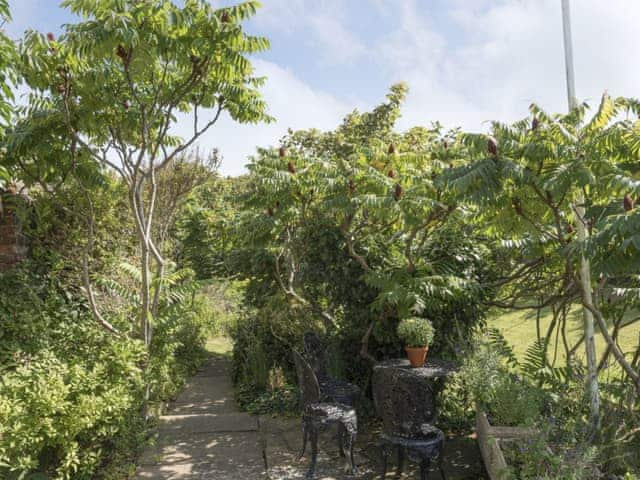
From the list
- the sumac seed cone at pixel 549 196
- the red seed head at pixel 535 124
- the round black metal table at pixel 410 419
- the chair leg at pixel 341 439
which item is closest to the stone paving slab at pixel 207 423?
the chair leg at pixel 341 439

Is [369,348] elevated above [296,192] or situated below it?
below

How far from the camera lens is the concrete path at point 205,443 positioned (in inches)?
196

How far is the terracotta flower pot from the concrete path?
72.5 inches

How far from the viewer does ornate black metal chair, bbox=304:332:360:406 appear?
214 inches

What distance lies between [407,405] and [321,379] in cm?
141

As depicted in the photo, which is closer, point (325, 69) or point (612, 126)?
point (612, 126)

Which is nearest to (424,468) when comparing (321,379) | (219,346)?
(321,379)

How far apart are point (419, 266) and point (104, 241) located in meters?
4.56

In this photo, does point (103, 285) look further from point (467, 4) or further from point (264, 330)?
point (467, 4)

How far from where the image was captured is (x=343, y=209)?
231 inches

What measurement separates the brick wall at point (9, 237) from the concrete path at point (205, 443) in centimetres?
281

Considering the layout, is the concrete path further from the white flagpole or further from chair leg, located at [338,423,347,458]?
the white flagpole

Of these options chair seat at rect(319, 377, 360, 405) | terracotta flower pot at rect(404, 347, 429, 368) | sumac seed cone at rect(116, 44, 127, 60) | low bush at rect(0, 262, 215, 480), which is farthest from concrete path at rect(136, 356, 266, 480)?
sumac seed cone at rect(116, 44, 127, 60)

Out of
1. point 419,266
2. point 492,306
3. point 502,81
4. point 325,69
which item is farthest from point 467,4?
point 492,306
